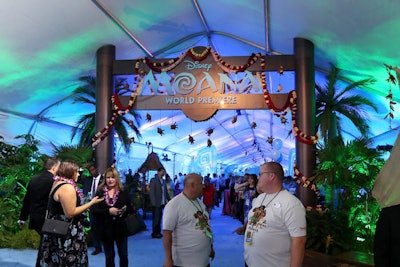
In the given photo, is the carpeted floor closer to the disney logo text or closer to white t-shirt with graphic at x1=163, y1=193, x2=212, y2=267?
white t-shirt with graphic at x1=163, y1=193, x2=212, y2=267

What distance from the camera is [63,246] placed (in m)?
4.20

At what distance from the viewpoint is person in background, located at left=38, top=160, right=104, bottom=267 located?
407 cm

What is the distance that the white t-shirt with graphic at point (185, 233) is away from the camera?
3.32 meters

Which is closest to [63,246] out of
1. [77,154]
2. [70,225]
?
[70,225]

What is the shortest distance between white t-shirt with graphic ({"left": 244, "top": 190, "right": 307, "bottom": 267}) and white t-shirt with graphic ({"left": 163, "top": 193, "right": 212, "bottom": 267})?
0.50m

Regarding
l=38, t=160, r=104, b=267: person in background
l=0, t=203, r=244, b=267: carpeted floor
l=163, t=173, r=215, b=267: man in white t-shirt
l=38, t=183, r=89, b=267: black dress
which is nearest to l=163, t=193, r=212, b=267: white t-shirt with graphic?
l=163, t=173, r=215, b=267: man in white t-shirt

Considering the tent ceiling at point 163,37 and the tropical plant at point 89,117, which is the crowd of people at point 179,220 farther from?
the tropical plant at point 89,117

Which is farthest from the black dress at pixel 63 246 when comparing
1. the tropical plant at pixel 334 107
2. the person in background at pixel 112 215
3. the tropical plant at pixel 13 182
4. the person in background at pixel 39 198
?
the tropical plant at pixel 334 107

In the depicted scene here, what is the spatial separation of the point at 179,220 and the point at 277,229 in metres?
0.82

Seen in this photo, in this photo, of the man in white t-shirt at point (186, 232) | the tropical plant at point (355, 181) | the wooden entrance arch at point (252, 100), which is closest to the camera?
the man in white t-shirt at point (186, 232)

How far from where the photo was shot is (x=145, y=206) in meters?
12.8

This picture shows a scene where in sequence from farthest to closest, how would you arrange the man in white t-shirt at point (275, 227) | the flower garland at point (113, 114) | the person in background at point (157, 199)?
1. the person in background at point (157, 199)
2. the flower garland at point (113, 114)
3. the man in white t-shirt at point (275, 227)

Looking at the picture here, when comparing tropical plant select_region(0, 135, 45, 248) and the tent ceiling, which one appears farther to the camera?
tropical plant select_region(0, 135, 45, 248)

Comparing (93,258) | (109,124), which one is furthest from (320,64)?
(93,258)
